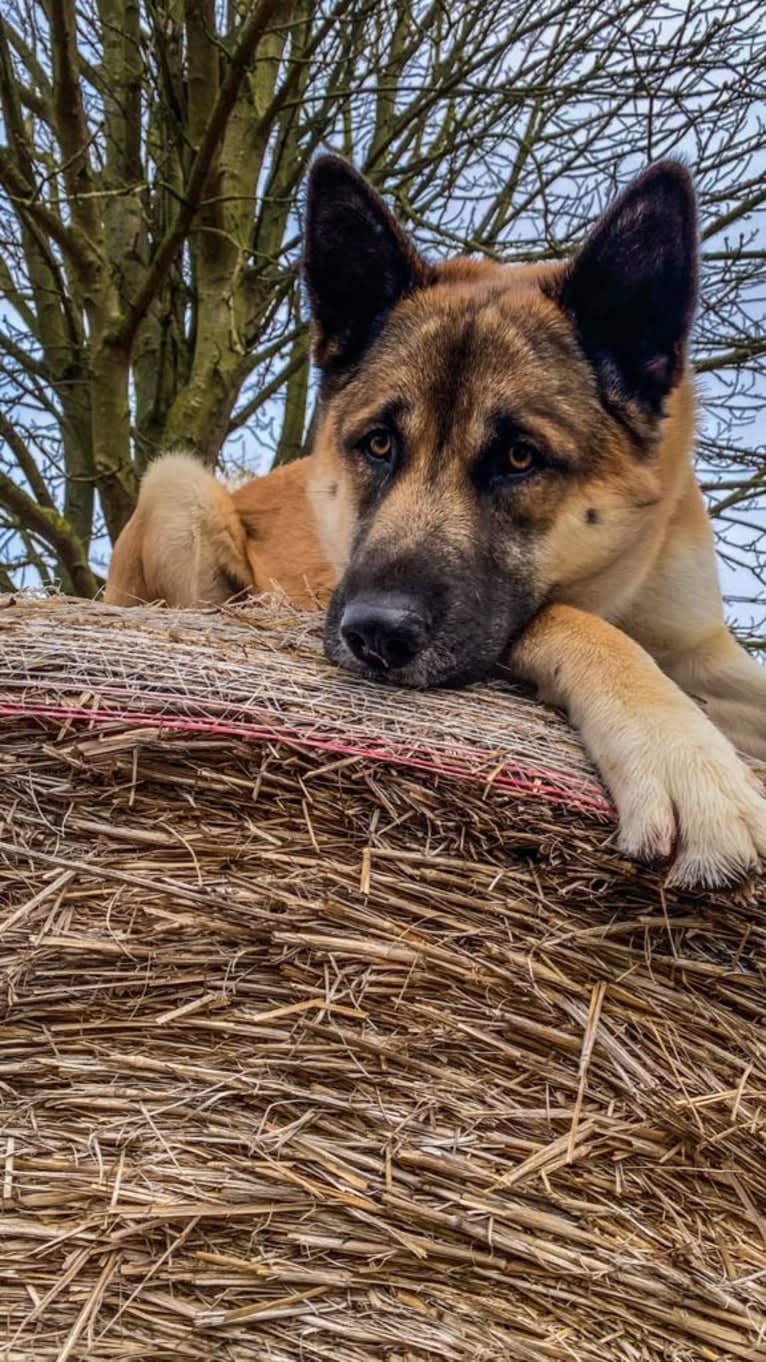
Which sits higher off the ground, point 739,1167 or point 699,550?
point 699,550

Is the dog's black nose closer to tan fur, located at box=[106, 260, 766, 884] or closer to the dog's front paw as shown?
tan fur, located at box=[106, 260, 766, 884]

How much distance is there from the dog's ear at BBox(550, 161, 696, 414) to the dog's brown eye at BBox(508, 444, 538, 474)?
32 cm

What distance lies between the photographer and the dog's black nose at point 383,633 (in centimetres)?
217

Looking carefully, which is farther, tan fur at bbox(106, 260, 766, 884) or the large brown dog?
the large brown dog

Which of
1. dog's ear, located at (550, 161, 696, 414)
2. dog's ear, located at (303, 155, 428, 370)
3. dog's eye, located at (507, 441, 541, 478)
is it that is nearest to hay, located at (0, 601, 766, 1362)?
dog's eye, located at (507, 441, 541, 478)

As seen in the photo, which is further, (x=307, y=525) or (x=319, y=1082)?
Result: (x=307, y=525)

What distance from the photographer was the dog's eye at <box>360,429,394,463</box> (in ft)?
Answer: 9.37

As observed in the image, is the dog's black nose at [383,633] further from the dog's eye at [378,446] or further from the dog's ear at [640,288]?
the dog's ear at [640,288]

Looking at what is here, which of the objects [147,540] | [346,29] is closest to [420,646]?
[147,540]

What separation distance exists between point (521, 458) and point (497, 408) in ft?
0.44

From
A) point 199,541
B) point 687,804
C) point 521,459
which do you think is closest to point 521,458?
point 521,459

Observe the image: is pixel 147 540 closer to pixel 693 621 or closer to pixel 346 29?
pixel 693 621

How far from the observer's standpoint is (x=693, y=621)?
10.3 feet

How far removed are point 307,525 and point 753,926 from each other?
98.3 inches
